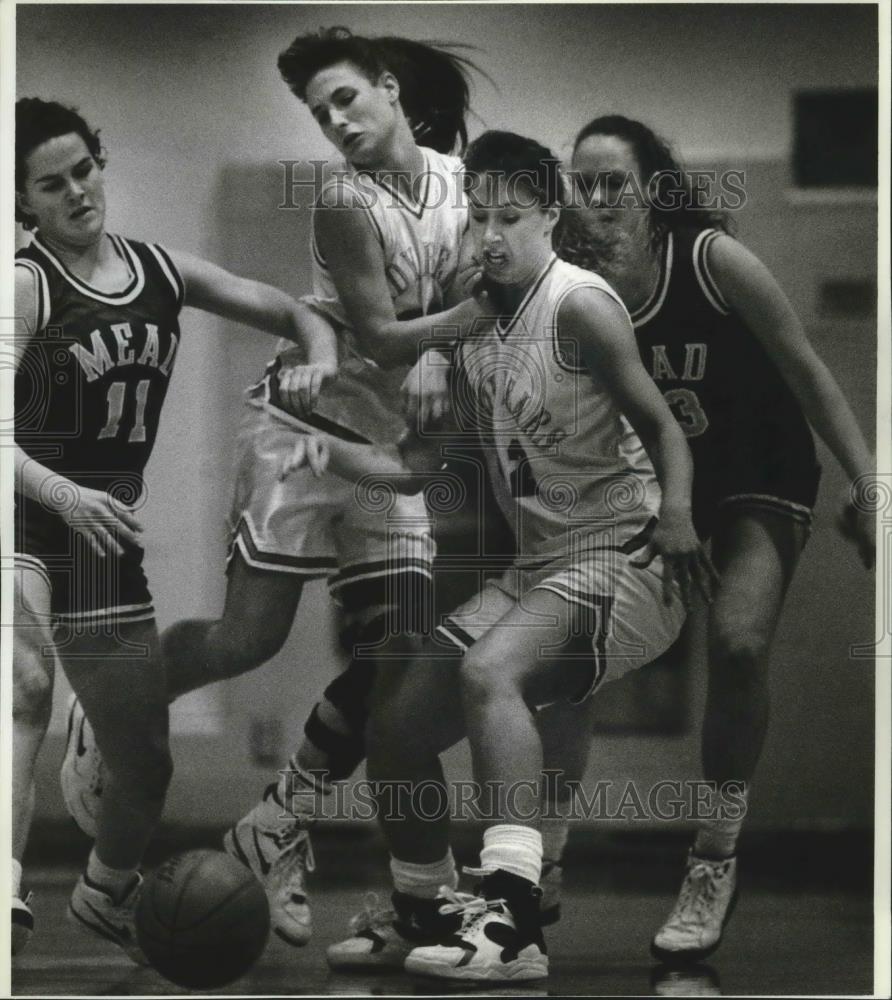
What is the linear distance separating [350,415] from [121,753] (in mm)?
1114

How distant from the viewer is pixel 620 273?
174 inches

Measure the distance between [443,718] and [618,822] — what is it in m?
0.56

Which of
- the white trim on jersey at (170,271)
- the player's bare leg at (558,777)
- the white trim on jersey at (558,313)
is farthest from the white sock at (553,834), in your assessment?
the white trim on jersey at (170,271)

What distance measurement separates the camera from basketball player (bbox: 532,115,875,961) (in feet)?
14.5

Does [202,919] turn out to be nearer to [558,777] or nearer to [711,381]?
[558,777]

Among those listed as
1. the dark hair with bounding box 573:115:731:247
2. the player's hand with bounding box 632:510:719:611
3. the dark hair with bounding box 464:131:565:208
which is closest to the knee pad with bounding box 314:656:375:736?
the player's hand with bounding box 632:510:719:611

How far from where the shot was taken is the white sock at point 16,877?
4.45m

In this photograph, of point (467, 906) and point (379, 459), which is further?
point (379, 459)

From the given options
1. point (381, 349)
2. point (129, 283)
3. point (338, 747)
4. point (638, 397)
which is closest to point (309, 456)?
point (381, 349)

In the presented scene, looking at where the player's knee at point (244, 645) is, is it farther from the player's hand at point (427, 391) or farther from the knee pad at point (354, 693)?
the player's hand at point (427, 391)

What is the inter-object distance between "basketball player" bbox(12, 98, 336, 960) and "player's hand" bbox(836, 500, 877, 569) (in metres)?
1.49

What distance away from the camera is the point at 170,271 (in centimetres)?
446

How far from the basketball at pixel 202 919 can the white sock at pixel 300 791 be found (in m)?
0.27

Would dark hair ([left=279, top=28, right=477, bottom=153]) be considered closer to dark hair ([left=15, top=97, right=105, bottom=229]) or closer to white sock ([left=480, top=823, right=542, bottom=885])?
dark hair ([left=15, top=97, right=105, bottom=229])
